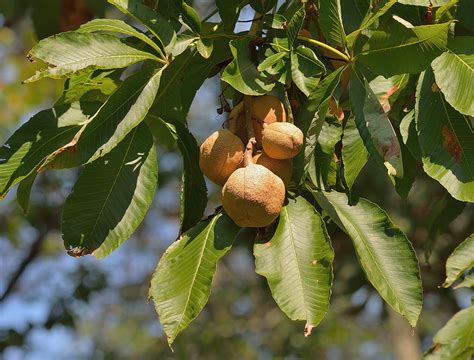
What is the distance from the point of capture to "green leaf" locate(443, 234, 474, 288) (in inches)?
52.0

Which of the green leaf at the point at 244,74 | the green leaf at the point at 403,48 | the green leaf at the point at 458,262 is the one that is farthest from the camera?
the green leaf at the point at 458,262

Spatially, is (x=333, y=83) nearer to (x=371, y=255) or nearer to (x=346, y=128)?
(x=346, y=128)

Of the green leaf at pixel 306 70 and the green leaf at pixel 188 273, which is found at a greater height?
the green leaf at pixel 306 70

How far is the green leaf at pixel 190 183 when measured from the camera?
1.30m

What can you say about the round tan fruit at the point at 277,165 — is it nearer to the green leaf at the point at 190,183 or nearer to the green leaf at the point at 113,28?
the green leaf at the point at 190,183

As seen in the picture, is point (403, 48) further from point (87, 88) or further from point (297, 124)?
point (87, 88)

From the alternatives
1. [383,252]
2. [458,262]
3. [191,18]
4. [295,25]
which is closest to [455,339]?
[458,262]

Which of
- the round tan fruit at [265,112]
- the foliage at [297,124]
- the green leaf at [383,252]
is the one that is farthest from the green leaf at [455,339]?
the round tan fruit at [265,112]

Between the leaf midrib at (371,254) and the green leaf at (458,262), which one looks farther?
the green leaf at (458,262)

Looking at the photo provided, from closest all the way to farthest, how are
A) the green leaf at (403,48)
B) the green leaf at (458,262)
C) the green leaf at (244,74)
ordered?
1. the green leaf at (403,48)
2. the green leaf at (244,74)
3. the green leaf at (458,262)

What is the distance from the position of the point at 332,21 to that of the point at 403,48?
151 millimetres

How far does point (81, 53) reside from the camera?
3.93ft

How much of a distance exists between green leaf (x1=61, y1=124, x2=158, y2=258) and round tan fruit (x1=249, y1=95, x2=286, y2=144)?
20 centimetres

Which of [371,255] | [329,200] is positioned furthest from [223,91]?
[371,255]
